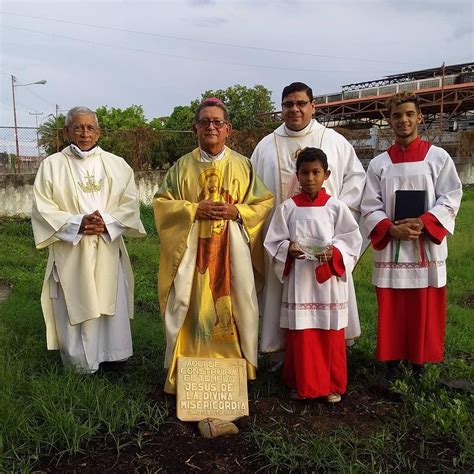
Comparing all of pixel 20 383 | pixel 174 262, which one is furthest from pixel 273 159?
pixel 20 383

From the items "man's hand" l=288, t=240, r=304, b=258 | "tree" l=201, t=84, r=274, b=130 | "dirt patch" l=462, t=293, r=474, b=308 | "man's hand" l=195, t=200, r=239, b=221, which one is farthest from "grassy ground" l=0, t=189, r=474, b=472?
"tree" l=201, t=84, r=274, b=130

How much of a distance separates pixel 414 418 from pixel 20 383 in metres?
2.73

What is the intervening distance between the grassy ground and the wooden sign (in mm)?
151

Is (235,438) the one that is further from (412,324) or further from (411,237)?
(411,237)

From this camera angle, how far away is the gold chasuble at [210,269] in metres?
3.72

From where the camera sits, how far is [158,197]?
3.80m

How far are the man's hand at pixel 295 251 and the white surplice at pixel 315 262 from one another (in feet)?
0.14

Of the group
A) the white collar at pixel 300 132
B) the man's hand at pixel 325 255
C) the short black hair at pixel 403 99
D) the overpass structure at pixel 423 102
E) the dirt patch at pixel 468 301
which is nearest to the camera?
the man's hand at pixel 325 255

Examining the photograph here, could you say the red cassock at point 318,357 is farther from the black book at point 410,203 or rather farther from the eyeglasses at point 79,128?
the eyeglasses at point 79,128

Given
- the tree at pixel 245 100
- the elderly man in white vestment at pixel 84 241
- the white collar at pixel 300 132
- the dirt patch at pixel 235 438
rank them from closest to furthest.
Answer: the dirt patch at pixel 235 438, the elderly man in white vestment at pixel 84 241, the white collar at pixel 300 132, the tree at pixel 245 100

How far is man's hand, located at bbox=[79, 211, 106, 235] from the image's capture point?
12.8 ft

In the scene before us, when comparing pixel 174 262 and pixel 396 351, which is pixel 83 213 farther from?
pixel 396 351

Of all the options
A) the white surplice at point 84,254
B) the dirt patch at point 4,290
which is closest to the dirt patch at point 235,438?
the white surplice at point 84,254

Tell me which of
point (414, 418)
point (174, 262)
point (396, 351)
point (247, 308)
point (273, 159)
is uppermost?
point (273, 159)
